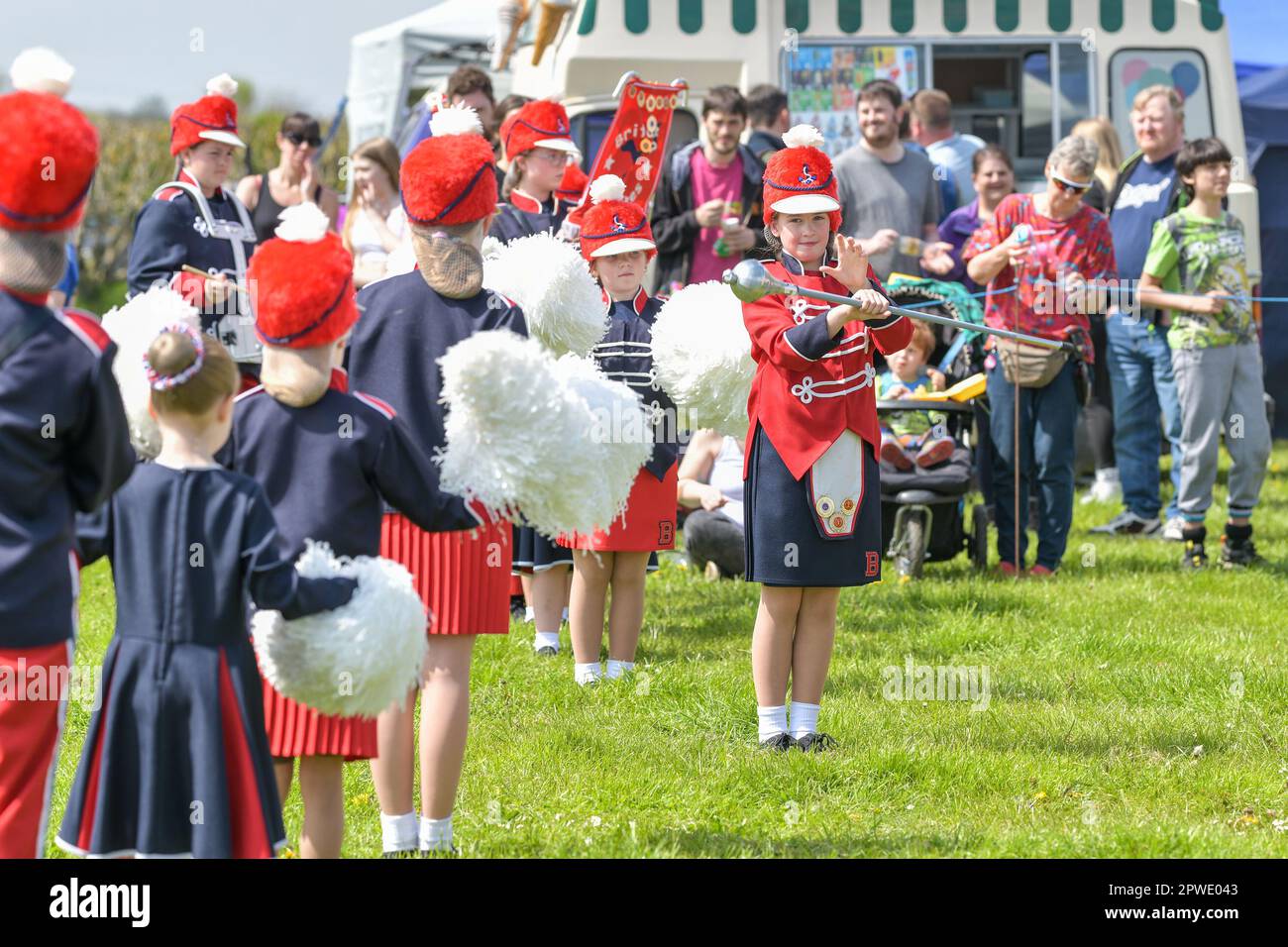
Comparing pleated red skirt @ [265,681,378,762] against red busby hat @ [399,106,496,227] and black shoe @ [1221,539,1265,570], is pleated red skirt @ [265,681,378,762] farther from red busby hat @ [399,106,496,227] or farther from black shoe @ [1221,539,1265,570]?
black shoe @ [1221,539,1265,570]

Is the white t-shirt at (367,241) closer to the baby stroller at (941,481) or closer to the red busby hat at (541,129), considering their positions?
the red busby hat at (541,129)

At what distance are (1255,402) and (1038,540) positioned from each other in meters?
1.29

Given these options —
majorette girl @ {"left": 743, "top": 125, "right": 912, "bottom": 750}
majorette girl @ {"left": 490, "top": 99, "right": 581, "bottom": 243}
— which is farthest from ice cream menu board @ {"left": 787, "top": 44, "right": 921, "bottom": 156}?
majorette girl @ {"left": 743, "top": 125, "right": 912, "bottom": 750}

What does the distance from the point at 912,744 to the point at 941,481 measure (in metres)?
3.11

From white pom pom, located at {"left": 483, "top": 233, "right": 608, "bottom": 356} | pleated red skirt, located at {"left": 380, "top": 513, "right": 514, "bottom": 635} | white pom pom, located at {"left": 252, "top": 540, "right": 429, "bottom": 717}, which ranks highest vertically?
white pom pom, located at {"left": 483, "top": 233, "right": 608, "bottom": 356}

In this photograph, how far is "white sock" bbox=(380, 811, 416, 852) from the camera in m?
4.32

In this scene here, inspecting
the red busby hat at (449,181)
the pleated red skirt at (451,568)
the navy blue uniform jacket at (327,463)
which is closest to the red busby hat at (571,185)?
the red busby hat at (449,181)

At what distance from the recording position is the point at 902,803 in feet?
16.5

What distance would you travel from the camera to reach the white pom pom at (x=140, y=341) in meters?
4.23

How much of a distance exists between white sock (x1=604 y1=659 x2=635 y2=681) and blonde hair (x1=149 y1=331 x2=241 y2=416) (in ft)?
10.3

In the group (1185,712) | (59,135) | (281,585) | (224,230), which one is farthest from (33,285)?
(1185,712)

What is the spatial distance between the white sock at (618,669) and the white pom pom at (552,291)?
146cm
